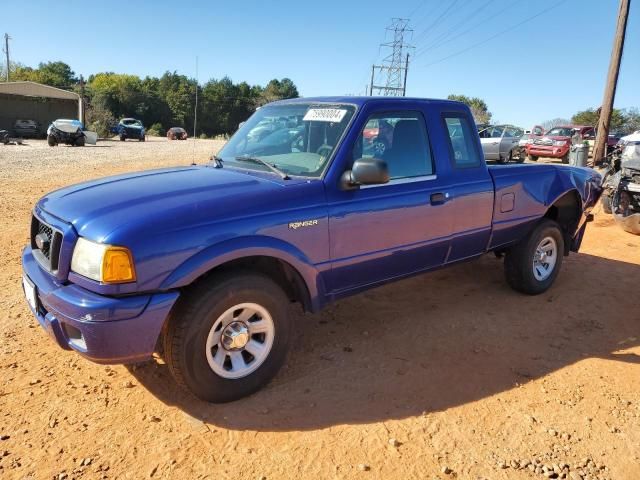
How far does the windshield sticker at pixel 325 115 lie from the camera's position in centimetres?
370

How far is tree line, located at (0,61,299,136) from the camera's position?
201 ft

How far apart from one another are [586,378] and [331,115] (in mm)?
2737

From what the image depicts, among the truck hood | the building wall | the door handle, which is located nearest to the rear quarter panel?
the door handle

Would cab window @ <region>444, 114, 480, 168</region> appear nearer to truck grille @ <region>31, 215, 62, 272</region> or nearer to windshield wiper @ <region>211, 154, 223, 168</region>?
windshield wiper @ <region>211, 154, 223, 168</region>

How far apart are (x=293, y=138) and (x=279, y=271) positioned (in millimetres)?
1080

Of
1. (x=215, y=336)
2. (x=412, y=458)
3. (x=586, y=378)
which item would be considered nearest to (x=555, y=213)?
(x=586, y=378)

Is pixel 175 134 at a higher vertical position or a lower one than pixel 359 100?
higher

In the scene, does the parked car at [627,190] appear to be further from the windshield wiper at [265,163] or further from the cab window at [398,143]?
the windshield wiper at [265,163]

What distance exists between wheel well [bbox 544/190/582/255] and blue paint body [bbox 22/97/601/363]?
0.89m

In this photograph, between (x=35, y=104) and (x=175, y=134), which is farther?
(x=175, y=134)

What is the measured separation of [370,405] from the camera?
10.5 feet

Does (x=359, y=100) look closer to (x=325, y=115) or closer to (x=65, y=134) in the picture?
(x=325, y=115)

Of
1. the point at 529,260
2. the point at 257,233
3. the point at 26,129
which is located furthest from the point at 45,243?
the point at 26,129

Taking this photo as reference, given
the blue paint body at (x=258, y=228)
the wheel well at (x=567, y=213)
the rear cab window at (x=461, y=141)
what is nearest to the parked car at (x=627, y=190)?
the wheel well at (x=567, y=213)
